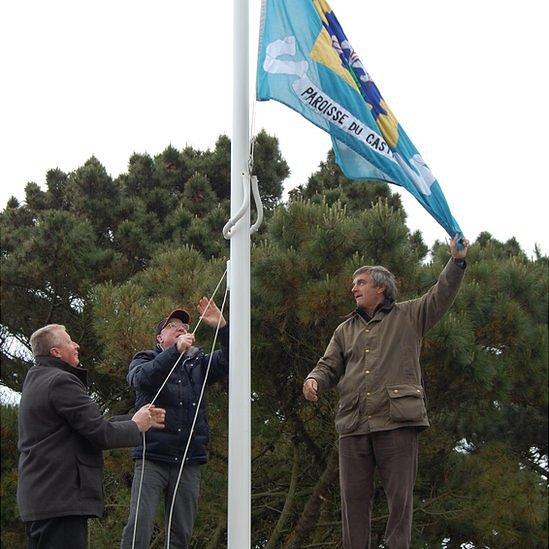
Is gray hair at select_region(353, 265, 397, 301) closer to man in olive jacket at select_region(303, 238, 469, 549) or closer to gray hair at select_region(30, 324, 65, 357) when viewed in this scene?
man in olive jacket at select_region(303, 238, 469, 549)

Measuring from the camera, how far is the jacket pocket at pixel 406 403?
13.5 ft

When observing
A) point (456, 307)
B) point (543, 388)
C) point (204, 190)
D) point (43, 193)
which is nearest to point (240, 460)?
point (456, 307)

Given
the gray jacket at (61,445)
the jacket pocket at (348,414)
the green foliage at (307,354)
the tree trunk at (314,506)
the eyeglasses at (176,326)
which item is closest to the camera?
the gray jacket at (61,445)

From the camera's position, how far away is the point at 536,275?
24.9 feet

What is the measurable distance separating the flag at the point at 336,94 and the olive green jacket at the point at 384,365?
1.17 ft

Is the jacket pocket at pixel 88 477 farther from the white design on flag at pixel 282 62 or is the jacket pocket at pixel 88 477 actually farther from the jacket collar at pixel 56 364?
the white design on flag at pixel 282 62

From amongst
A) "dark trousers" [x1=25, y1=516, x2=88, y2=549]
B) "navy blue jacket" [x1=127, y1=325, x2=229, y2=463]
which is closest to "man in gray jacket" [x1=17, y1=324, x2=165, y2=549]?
"dark trousers" [x1=25, y1=516, x2=88, y2=549]

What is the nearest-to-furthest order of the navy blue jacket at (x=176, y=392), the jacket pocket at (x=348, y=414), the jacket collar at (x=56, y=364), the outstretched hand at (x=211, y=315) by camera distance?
the jacket collar at (x=56, y=364) → the jacket pocket at (x=348, y=414) → the navy blue jacket at (x=176, y=392) → the outstretched hand at (x=211, y=315)

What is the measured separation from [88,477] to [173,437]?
623mm

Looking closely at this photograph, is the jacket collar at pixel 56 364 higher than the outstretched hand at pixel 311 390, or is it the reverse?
the jacket collar at pixel 56 364

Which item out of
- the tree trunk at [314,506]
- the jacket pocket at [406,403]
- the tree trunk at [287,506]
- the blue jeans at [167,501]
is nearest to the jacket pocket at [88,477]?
the blue jeans at [167,501]

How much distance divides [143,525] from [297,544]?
3.26 meters

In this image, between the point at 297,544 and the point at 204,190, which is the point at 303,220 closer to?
the point at 297,544

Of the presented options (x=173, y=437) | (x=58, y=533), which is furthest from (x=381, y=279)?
(x=58, y=533)
